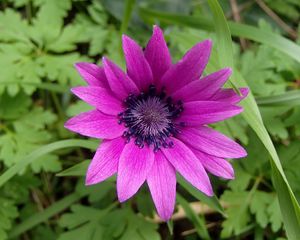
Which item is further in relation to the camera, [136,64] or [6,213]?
[6,213]

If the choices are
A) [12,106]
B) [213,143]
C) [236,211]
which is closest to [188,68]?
[213,143]

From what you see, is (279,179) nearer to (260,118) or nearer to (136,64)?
(260,118)

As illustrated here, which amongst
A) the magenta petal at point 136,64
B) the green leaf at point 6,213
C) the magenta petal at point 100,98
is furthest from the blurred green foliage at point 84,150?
the magenta petal at point 136,64

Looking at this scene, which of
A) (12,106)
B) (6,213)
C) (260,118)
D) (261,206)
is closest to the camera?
(260,118)

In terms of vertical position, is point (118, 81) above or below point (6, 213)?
above

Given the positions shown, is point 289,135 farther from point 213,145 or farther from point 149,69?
point 149,69

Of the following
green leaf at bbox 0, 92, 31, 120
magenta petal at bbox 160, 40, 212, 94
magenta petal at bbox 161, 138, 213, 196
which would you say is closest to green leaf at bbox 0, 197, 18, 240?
green leaf at bbox 0, 92, 31, 120
